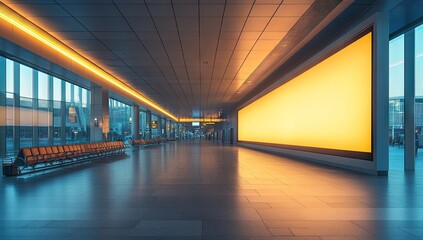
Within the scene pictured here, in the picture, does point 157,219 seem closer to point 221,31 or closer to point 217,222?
point 217,222

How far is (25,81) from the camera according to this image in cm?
1505

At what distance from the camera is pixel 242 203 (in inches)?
227

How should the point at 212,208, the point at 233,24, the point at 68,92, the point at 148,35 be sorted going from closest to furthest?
1. the point at 212,208
2. the point at 233,24
3. the point at 148,35
4. the point at 68,92

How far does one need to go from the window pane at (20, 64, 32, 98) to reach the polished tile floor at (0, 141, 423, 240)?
8.21 m

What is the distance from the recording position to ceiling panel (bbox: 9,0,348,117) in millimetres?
8188

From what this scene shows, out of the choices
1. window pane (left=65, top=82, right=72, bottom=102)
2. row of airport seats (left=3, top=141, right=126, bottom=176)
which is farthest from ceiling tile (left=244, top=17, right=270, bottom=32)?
window pane (left=65, top=82, right=72, bottom=102)

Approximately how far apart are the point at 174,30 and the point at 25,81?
9.78 meters

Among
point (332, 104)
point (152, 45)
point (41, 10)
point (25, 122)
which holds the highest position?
point (41, 10)

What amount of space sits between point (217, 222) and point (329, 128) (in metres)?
9.46

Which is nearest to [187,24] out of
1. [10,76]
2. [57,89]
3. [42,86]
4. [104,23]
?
[104,23]

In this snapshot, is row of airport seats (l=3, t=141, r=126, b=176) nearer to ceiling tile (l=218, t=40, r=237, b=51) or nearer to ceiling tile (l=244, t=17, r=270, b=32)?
ceiling tile (l=218, t=40, r=237, b=51)

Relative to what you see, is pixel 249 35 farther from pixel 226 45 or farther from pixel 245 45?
pixel 226 45

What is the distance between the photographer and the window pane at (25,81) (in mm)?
14741

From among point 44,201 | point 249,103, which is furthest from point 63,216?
point 249,103
